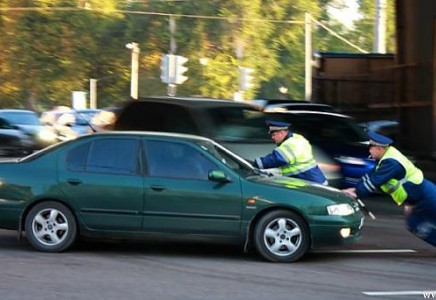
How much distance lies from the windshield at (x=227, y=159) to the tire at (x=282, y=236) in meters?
0.61

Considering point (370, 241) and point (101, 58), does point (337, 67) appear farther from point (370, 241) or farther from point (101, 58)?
point (101, 58)

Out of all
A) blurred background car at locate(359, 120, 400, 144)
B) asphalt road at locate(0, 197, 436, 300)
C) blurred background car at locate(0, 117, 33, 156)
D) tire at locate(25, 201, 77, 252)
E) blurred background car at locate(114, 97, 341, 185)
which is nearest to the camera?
Answer: asphalt road at locate(0, 197, 436, 300)

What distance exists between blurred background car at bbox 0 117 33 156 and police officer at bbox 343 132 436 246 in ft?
48.5

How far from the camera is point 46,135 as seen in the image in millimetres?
22094

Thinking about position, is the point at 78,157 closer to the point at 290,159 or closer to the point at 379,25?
the point at 290,159

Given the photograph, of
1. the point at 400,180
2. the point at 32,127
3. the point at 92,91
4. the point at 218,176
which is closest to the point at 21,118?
the point at 32,127

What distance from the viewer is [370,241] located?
9391mm

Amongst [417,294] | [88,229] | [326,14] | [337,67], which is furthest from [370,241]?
[326,14]

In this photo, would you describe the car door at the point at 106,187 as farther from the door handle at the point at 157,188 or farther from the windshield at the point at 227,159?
the windshield at the point at 227,159

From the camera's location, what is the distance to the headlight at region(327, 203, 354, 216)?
7.68m

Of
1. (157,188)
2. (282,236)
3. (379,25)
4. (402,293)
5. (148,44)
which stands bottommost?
(402,293)

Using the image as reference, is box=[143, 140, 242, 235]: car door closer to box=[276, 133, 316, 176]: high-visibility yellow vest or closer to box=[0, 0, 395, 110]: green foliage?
box=[276, 133, 316, 176]: high-visibility yellow vest

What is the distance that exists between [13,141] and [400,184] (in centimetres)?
Answer: 1548

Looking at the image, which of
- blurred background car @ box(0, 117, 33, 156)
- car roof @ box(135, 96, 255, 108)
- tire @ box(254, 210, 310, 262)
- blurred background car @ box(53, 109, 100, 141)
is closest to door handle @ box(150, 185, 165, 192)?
tire @ box(254, 210, 310, 262)
